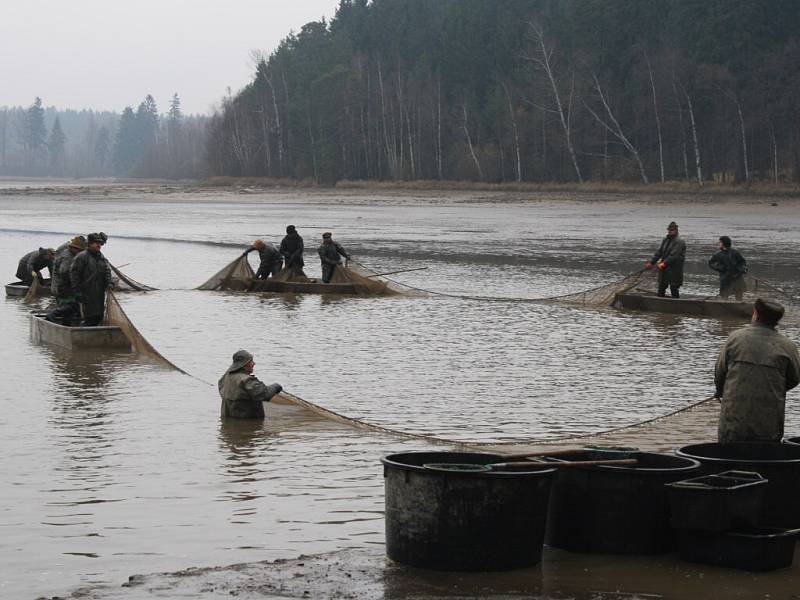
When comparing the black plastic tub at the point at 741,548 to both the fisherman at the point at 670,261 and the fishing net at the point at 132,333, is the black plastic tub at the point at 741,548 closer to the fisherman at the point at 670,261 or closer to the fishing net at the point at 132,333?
the fishing net at the point at 132,333

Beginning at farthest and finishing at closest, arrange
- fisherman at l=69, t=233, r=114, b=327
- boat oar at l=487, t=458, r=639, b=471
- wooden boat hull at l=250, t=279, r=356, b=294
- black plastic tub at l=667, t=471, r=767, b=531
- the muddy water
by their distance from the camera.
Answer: wooden boat hull at l=250, t=279, r=356, b=294
fisherman at l=69, t=233, r=114, b=327
the muddy water
boat oar at l=487, t=458, r=639, b=471
black plastic tub at l=667, t=471, r=767, b=531

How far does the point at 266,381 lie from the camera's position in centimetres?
1434

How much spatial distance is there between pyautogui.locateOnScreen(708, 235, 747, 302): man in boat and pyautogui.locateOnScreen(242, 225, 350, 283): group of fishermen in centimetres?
708

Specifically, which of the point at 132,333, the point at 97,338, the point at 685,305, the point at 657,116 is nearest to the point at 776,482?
the point at 132,333

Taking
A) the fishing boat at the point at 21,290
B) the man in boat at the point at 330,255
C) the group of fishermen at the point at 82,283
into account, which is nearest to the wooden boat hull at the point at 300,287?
the man in boat at the point at 330,255

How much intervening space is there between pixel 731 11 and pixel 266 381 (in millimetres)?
65974

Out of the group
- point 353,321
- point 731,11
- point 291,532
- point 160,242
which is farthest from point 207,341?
point 731,11

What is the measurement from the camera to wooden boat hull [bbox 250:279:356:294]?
80.6 feet

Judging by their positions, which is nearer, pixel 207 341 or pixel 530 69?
pixel 207 341

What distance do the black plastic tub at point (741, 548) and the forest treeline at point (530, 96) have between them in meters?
62.5

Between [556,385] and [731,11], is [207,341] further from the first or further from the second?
[731,11]

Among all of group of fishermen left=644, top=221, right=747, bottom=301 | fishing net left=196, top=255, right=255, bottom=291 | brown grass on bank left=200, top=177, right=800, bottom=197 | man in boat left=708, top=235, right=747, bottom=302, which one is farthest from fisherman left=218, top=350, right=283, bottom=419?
brown grass on bank left=200, top=177, right=800, bottom=197

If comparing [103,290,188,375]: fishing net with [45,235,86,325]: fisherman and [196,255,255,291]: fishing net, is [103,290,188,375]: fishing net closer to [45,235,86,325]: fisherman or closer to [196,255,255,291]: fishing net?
[45,235,86,325]: fisherman

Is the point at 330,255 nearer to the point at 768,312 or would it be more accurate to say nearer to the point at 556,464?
the point at 768,312
